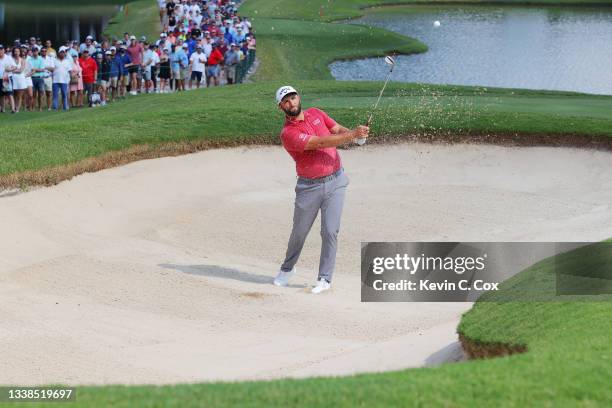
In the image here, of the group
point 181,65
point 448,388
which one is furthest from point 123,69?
point 448,388

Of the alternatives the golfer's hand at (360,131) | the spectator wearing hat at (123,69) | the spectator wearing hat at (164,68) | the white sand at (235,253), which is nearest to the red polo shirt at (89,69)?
the spectator wearing hat at (123,69)

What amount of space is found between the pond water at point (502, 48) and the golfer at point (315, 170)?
2715 cm

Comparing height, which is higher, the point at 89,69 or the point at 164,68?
the point at 89,69

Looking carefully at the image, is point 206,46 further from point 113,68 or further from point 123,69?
point 113,68

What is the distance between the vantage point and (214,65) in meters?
35.2

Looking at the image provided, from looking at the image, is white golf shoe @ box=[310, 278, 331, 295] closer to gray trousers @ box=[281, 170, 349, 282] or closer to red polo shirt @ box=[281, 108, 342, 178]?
gray trousers @ box=[281, 170, 349, 282]

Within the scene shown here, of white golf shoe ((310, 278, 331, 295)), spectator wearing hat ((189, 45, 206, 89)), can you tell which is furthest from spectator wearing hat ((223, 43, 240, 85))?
white golf shoe ((310, 278, 331, 295))

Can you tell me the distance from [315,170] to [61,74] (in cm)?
1842

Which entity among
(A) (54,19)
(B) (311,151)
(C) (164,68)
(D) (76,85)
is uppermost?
(B) (311,151)

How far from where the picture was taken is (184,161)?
19141 mm

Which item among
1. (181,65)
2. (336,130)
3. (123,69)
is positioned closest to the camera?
(336,130)

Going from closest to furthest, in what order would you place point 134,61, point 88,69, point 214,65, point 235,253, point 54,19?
point 235,253
point 88,69
point 134,61
point 214,65
point 54,19

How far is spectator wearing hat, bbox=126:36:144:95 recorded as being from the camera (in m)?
33.7

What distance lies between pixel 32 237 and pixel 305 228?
12.7ft
